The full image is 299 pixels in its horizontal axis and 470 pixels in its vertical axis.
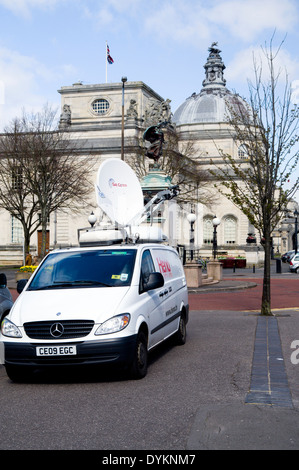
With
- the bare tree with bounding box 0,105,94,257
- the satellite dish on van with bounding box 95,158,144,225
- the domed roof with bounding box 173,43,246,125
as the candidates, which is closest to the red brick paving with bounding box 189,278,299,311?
the satellite dish on van with bounding box 95,158,144,225

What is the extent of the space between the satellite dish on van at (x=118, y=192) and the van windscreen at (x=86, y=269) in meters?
7.06

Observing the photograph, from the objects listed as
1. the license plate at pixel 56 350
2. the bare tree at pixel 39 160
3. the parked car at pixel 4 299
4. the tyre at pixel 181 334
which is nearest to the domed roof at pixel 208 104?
the bare tree at pixel 39 160

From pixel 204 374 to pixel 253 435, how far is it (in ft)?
9.19

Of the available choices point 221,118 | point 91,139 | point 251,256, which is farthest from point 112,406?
point 221,118

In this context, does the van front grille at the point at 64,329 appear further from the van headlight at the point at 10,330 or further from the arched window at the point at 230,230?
the arched window at the point at 230,230

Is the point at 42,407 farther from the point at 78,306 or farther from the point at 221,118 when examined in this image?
the point at 221,118

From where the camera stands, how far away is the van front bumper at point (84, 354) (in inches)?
291

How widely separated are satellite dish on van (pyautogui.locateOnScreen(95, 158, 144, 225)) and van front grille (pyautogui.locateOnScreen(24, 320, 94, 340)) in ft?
28.6

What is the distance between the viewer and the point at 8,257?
6266 centimetres

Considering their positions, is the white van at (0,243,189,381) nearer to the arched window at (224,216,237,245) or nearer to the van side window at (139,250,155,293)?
the van side window at (139,250,155,293)

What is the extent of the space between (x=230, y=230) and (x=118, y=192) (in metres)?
62.8

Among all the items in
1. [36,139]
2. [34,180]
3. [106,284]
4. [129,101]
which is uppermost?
[129,101]

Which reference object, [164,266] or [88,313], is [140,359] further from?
[164,266]

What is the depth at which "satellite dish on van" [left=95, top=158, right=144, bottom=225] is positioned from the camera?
1641 centimetres
